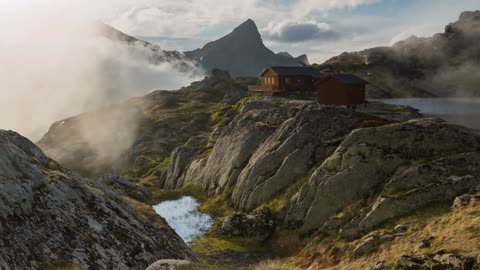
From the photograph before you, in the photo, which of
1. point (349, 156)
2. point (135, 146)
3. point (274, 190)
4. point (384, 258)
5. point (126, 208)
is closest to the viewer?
point (126, 208)

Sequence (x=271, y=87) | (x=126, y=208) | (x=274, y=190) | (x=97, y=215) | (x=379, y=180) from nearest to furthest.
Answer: (x=97, y=215) < (x=126, y=208) < (x=379, y=180) < (x=274, y=190) < (x=271, y=87)

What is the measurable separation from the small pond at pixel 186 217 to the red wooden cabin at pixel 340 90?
4056cm

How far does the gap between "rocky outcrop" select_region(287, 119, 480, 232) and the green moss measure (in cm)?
510

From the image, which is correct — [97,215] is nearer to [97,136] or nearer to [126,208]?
[126,208]

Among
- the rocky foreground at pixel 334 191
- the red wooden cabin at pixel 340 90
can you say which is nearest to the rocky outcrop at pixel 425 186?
the rocky foreground at pixel 334 191

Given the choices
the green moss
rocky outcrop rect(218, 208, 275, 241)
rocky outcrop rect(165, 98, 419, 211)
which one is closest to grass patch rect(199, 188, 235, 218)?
rocky outcrop rect(165, 98, 419, 211)

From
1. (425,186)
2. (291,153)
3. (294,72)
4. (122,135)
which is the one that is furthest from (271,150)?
(122,135)

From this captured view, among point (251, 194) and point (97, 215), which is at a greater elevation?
point (97, 215)

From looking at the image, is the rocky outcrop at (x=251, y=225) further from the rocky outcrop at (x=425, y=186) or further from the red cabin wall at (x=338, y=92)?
the red cabin wall at (x=338, y=92)

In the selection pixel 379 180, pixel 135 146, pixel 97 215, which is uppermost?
pixel 97 215

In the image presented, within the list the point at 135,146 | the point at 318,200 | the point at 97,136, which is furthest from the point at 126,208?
the point at 97,136

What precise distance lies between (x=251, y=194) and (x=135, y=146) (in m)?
101

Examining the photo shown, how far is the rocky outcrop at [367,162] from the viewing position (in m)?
43.0

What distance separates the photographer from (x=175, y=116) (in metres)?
173
